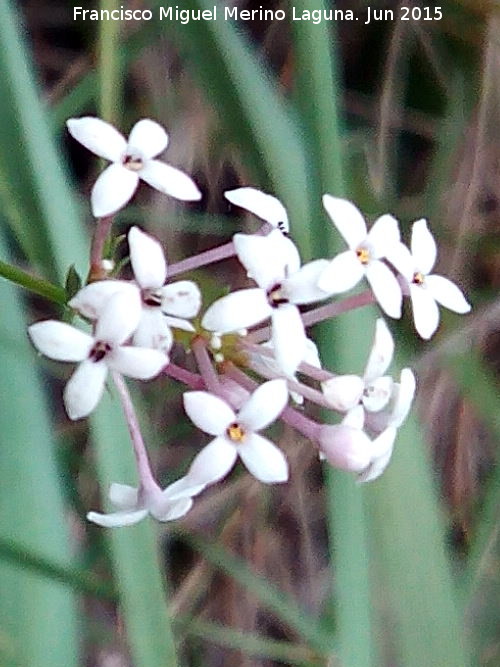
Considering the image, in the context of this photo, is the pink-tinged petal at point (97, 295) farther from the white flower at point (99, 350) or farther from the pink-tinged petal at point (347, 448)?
the pink-tinged petal at point (347, 448)

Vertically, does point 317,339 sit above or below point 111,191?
below

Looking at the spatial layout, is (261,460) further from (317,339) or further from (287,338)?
(317,339)

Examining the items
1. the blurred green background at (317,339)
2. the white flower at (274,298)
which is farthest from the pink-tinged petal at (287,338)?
the blurred green background at (317,339)

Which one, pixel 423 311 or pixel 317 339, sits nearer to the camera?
pixel 423 311

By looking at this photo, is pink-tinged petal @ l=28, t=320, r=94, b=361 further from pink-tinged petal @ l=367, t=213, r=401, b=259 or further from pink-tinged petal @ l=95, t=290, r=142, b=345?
pink-tinged petal @ l=367, t=213, r=401, b=259

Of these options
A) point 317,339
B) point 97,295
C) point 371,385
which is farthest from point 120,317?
point 317,339

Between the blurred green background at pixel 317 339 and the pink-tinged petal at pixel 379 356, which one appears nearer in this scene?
the pink-tinged petal at pixel 379 356

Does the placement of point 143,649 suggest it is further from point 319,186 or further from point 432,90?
point 432,90
